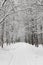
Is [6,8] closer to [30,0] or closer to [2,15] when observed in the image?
[2,15]

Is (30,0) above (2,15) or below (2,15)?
above

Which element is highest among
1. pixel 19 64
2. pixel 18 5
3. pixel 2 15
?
pixel 18 5

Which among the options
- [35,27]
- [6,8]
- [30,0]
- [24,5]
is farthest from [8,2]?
[35,27]

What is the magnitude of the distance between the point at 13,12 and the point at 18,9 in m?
0.61

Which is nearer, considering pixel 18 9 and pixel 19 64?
pixel 19 64

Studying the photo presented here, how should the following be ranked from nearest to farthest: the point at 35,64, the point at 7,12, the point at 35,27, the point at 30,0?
the point at 35,64, the point at 7,12, the point at 30,0, the point at 35,27

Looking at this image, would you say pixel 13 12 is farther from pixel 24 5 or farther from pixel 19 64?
pixel 19 64

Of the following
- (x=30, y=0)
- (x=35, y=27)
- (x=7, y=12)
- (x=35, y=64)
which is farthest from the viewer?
(x=35, y=27)

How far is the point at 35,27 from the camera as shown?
2500cm

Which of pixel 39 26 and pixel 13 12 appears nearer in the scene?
pixel 13 12

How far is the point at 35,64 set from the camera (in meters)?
10.0

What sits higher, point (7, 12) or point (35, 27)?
point (7, 12)

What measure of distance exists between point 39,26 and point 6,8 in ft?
38.0

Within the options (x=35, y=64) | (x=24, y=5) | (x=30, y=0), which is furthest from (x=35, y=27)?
(x=35, y=64)
